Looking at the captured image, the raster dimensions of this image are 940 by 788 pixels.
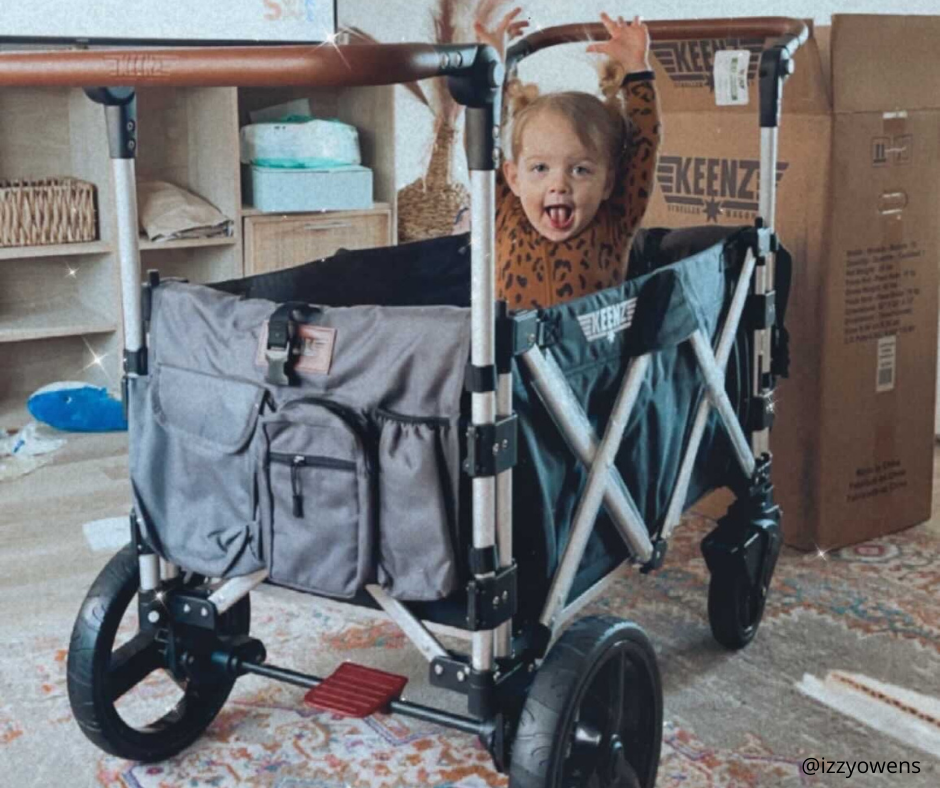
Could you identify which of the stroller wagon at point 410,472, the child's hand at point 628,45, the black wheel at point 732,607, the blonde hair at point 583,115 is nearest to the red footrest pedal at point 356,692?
the stroller wagon at point 410,472

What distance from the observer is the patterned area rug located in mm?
1570

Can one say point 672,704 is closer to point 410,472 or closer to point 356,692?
point 356,692

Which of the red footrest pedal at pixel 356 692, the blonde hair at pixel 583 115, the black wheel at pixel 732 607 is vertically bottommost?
the black wheel at pixel 732 607

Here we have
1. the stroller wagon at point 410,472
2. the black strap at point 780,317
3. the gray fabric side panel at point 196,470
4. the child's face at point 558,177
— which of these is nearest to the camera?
the stroller wagon at point 410,472

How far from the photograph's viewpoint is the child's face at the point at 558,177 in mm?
1675

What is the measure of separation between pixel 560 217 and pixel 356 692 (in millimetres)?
679

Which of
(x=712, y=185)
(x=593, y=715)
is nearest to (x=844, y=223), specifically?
(x=712, y=185)

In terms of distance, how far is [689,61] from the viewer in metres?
2.25

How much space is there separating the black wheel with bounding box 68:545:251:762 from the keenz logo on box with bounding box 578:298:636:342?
55 cm

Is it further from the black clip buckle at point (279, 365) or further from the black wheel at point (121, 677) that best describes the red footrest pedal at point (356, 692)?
the black clip buckle at point (279, 365)

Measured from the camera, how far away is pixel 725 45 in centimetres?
246

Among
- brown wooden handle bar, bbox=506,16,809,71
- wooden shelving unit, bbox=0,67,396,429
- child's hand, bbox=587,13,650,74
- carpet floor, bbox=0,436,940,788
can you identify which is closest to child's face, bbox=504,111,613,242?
child's hand, bbox=587,13,650,74

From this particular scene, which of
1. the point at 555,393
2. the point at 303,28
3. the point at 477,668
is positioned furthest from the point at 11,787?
the point at 303,28

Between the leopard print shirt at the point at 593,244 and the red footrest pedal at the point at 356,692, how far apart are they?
1.77 ft
